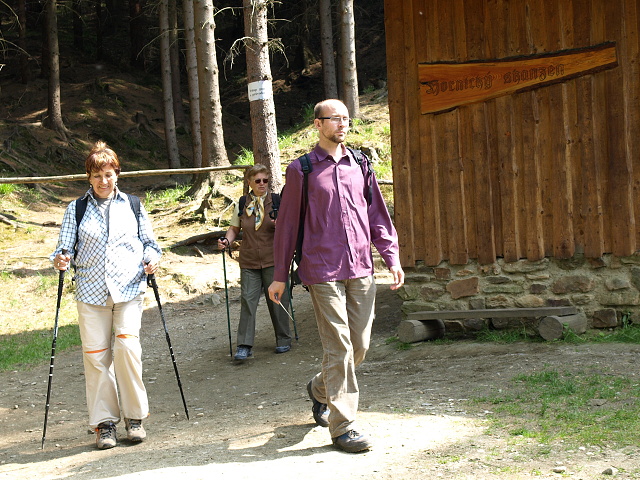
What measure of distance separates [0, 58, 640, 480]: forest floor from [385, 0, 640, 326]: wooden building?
86 cm

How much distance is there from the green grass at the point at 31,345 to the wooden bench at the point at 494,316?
4215mm

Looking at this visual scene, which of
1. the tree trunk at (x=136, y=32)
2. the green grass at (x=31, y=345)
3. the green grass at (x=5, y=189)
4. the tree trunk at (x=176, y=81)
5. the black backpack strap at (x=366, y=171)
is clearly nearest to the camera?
the black backpack strap at (x=366, y=171)

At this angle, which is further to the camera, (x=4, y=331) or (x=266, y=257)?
(x=4, y=331)

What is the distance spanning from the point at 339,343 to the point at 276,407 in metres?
1.75

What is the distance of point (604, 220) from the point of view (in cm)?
736

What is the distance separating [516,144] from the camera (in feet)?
25.3

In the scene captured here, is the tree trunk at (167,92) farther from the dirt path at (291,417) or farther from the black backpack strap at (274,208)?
the black backpack strap at (274,208)

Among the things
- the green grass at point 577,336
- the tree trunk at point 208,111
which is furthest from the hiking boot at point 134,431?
the tree trunk at point 208,111

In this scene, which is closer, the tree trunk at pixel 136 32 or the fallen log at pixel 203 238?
the fallen log at pixel 203 238

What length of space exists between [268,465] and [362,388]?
213cm

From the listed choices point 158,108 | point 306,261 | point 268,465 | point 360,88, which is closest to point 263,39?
point 306,261

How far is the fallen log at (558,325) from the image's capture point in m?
7.14

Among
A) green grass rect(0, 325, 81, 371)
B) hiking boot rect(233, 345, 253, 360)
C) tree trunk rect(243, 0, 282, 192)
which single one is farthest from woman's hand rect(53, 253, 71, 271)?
tree trunk rect(243, 0, 282, 192)

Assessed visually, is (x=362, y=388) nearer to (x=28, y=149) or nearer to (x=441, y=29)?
(x=441, y=29)
